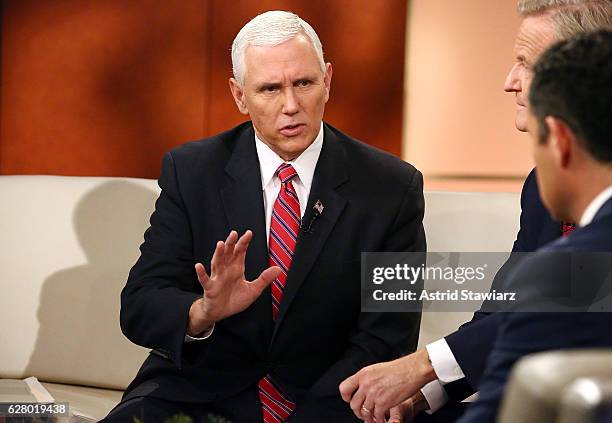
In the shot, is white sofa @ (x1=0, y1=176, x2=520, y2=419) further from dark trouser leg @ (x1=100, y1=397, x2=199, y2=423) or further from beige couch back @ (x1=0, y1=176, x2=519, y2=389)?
dark trouser leg @ (x1=100, y1=397, x2=199, y2=423)

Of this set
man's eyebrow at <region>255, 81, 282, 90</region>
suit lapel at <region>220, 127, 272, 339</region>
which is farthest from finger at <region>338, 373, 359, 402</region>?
man's eyebrow at <region>255, 81, 282, 90</region>

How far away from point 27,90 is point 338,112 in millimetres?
1151

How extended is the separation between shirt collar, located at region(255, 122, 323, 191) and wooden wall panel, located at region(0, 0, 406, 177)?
1.17 metres

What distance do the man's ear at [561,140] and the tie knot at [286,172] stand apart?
1.07 m

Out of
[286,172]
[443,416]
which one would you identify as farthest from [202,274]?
[443,416]

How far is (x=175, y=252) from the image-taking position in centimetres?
226

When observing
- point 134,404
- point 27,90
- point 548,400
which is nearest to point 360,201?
point 134,404

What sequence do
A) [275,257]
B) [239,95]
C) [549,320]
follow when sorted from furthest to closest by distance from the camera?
[239,95], [275,257], [549,320]

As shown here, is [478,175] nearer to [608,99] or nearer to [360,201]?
[360,201]

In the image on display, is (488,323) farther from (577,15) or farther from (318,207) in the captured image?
(577,15)

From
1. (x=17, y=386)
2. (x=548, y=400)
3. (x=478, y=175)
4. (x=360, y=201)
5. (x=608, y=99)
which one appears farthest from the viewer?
(x=478, y=175)

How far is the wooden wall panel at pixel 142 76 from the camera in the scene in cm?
344

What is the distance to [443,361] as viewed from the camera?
194 centimetres

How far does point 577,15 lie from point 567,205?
0.80 m
